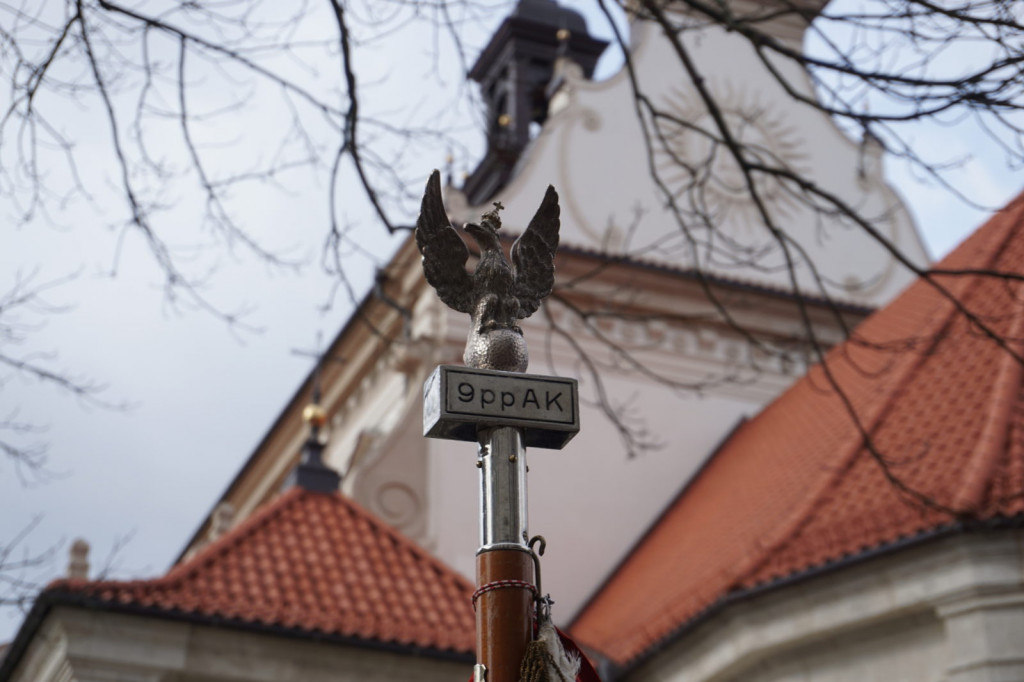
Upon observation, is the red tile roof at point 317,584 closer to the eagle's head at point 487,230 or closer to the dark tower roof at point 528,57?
the eagle's head at point 487,230

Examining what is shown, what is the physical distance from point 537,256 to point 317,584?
7.91 metres

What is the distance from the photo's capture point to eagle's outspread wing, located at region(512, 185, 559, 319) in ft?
13.8

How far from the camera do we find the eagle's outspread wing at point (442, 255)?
416cm

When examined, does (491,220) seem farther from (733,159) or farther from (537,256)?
(733,159)

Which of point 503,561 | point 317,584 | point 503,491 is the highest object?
point 317,584

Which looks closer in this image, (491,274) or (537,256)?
(491,274)

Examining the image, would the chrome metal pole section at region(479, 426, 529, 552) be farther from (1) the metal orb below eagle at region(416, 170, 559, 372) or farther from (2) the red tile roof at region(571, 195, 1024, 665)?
(2) the red tile roof at region(571, 195, 1024, 665)

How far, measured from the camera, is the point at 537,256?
428cm

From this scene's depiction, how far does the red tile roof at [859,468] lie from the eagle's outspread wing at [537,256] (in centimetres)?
419

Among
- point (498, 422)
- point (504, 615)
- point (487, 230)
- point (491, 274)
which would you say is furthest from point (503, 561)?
point (487, 230)

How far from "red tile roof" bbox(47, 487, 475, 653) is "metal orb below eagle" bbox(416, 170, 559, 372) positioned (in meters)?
6.88

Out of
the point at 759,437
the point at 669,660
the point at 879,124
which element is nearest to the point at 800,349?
the point at 759,437

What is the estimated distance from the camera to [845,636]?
10.8 meters

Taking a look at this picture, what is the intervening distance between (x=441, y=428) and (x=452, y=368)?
0.15m
